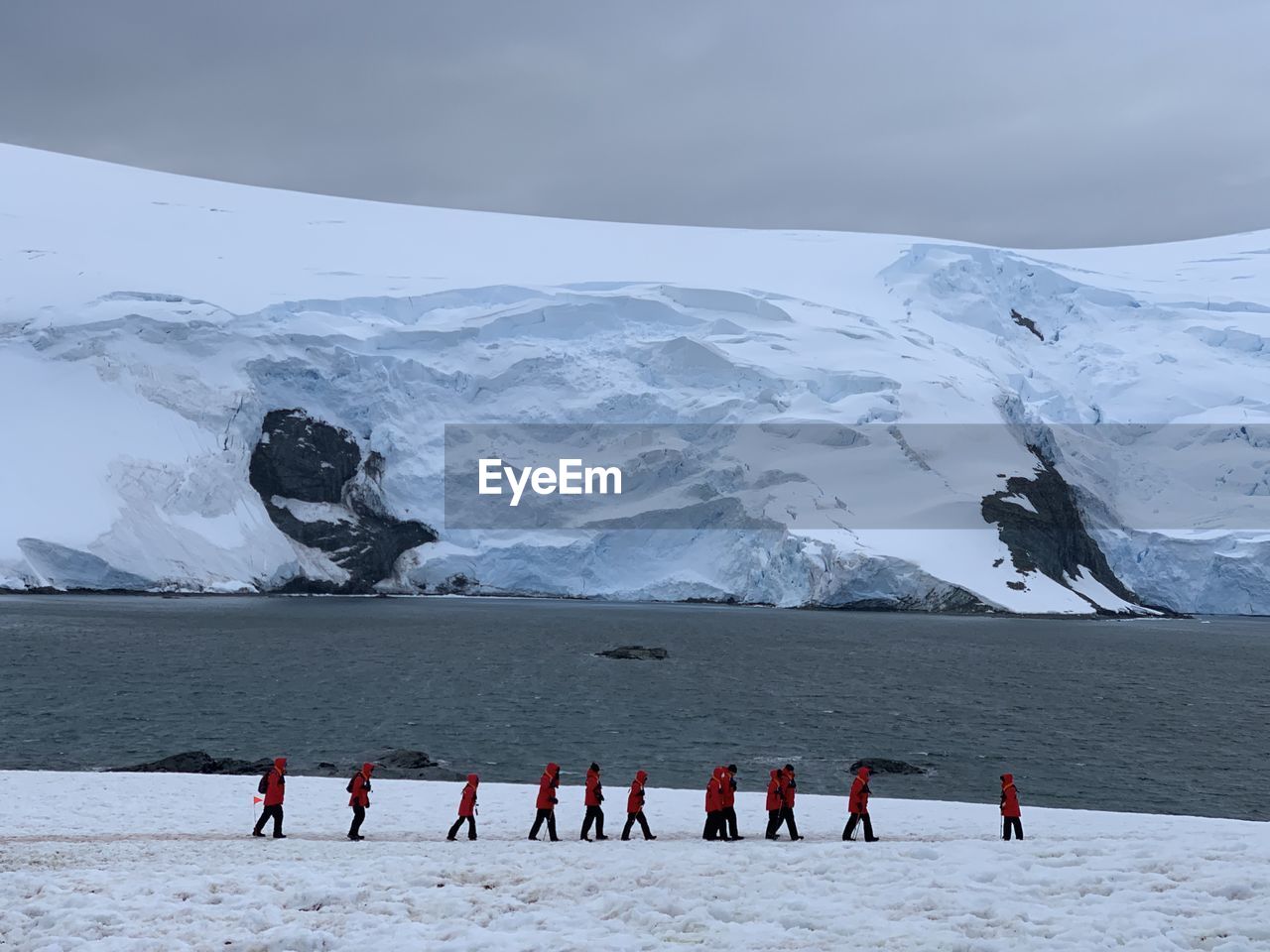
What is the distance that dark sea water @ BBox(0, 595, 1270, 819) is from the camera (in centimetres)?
2978

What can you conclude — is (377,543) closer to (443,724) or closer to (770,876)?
(443,724)

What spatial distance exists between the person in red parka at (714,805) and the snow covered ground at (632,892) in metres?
0.53

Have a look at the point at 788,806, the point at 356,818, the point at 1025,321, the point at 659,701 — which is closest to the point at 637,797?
the point at 788,806

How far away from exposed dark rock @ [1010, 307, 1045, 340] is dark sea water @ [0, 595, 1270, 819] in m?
49.6

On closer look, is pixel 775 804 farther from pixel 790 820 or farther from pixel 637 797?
pixel 637 797

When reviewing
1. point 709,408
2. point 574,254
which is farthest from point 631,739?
point 574,254

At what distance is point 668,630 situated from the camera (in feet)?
237

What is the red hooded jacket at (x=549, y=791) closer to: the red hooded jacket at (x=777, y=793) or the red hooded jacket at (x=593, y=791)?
the red hooded jacket at (x=593, y=791)

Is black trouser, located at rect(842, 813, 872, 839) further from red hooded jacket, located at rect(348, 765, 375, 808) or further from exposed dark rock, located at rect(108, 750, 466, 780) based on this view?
exposed dark rock, located at rect(108, 750, 466, 780)

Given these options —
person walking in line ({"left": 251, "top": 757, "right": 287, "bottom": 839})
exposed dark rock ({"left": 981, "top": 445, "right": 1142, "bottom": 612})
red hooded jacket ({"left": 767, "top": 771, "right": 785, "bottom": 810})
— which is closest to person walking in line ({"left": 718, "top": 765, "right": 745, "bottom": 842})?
red hooded jacket ({"left": 767, "top": 771, "right": 785, "bottom": 810})

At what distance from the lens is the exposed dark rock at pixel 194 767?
2570 centimetres

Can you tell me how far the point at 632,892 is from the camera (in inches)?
497

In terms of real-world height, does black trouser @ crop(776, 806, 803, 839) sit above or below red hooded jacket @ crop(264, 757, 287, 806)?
below

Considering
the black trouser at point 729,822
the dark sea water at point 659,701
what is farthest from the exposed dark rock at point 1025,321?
the black trouser at point 729,822
